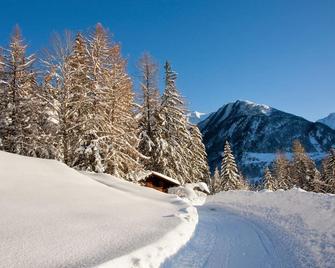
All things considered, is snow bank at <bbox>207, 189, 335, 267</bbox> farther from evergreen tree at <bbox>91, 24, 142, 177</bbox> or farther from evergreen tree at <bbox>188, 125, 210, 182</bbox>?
evergreen tree at <bbox>188, 125, 210, 182</bbox>

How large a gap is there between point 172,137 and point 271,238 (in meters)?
25.4

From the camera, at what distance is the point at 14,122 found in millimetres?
23859

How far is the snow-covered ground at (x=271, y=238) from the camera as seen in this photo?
8.80 metres

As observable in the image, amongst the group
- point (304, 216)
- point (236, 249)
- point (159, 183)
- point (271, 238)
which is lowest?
point (236, 249)

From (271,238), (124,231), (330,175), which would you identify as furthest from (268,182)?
(124,231)

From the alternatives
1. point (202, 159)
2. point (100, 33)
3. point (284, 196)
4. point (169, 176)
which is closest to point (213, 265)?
point (284, 196)

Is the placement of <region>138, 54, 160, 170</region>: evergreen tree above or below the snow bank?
above

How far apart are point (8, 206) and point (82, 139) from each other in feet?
48.7

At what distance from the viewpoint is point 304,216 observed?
45.6 feet

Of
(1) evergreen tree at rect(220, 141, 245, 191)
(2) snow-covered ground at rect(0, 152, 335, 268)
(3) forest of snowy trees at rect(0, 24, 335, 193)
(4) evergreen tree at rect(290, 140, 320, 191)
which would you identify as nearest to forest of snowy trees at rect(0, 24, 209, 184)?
(3) forest of snowy trees at rect(0, 24, 335, 193)

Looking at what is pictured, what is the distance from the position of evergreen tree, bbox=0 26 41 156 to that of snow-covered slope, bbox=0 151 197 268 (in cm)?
783

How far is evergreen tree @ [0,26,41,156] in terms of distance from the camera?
2352cm

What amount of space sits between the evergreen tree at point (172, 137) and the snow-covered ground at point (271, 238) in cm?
1694

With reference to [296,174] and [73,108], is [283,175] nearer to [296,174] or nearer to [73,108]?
[296,174]
